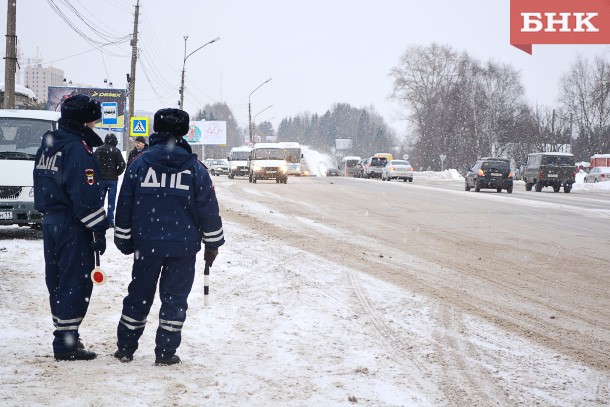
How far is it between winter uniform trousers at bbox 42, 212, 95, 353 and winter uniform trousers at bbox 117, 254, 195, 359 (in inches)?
13.1

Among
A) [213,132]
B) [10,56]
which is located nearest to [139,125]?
[10,56]

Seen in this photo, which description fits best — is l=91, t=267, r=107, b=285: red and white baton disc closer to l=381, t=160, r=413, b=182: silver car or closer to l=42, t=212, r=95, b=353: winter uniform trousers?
l=42, t=212, r=95, b=353: winter uniform trousers

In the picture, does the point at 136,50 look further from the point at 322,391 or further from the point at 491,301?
the point at 322,391

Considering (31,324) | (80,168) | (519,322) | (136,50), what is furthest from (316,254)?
(136,50)

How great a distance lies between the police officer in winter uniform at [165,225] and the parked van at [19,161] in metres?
6.94

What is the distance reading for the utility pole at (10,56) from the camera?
18469 mm

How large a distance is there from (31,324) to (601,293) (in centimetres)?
625

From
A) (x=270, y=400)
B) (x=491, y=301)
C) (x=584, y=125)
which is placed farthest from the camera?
(x=584, y=125)

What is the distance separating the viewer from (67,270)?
5.08m

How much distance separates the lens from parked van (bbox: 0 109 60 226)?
449 inches

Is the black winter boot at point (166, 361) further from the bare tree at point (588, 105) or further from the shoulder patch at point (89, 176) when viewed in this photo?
the bare tree at point (588, 105)

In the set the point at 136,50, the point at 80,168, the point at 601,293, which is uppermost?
the point at 136,50

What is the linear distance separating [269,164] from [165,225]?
115 feet

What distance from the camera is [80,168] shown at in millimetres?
5078
